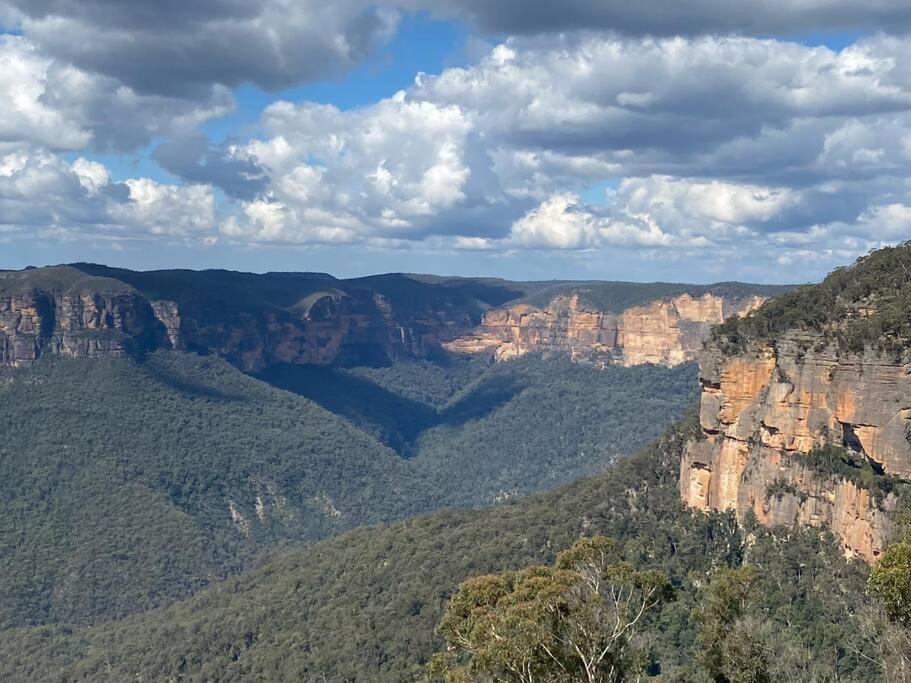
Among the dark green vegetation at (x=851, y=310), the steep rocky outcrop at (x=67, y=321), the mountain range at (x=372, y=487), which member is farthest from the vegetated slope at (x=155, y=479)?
the dark green vegetation at (x=851, y=310)

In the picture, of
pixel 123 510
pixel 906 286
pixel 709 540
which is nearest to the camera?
pixel 906 286

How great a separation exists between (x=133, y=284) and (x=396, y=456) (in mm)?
56101

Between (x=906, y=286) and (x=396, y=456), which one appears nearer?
(x=906, y=286)

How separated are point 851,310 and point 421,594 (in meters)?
33.9

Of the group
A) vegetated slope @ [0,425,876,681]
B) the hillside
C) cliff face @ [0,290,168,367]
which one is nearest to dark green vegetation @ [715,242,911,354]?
the hillside

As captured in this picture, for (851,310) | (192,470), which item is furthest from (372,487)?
(851,310)

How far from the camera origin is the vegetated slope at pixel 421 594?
54.4 metres

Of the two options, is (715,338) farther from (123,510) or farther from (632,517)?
(123,510)

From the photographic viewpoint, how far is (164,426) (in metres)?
160

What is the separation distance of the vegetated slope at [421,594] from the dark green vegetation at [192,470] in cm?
2304

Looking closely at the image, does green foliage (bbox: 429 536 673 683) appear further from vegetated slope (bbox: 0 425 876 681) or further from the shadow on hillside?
the shadow on hillside

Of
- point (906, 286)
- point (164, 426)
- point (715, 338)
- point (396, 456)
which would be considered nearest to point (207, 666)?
point (715, 338)

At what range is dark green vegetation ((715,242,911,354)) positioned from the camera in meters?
53.6

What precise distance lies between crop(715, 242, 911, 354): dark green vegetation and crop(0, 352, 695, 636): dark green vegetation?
77542 mm
